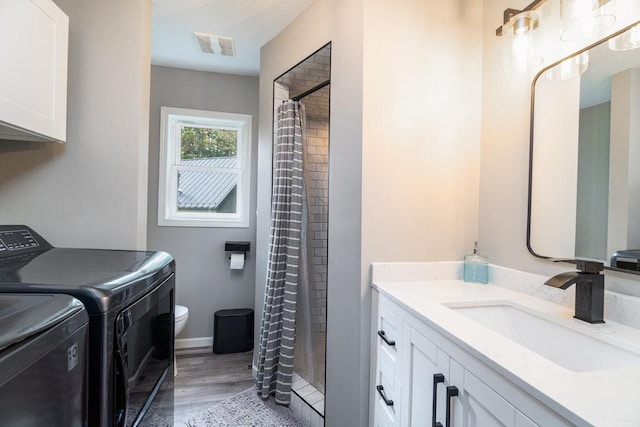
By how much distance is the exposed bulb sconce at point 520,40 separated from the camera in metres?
1.26

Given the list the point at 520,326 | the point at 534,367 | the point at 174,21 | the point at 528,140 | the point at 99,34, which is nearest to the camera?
the point at 534,367

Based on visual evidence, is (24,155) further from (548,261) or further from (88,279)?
(548,261)

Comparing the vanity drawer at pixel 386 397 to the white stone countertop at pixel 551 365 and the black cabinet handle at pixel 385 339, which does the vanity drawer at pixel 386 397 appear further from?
the white stone countertop at pixel 551 365

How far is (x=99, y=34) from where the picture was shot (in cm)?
156

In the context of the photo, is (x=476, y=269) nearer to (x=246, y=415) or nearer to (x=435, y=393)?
(x=435, y=393)

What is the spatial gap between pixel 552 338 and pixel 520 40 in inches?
45.7

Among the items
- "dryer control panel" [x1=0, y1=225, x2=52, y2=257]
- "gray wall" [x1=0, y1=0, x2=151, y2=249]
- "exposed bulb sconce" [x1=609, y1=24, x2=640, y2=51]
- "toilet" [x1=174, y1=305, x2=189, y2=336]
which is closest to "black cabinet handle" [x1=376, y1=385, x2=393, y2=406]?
"gray wall" [x1=0, y1=0, x2=151, y2=249]

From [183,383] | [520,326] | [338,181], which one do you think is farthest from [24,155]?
[520,326]

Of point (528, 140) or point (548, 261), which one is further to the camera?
point (528, 140)

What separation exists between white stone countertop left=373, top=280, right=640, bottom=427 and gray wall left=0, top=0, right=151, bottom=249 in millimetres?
1418

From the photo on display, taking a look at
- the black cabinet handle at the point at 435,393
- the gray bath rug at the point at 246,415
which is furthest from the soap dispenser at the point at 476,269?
→ the gray bath rug at the point at 246,415

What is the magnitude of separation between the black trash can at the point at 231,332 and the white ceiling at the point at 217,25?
225cm

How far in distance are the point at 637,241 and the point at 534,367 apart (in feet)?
2.06

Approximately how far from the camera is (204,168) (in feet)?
10.0
